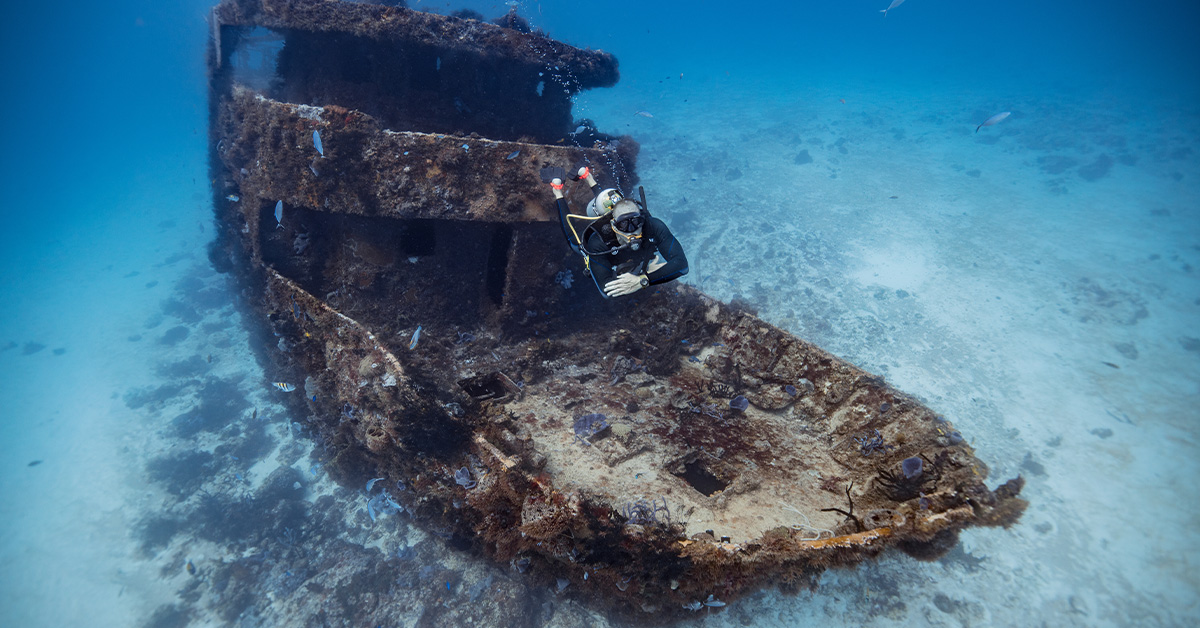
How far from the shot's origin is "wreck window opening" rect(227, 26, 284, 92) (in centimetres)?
841

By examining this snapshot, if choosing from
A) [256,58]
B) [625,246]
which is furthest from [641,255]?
[256,58]

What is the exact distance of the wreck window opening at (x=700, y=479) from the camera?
4.66 meters

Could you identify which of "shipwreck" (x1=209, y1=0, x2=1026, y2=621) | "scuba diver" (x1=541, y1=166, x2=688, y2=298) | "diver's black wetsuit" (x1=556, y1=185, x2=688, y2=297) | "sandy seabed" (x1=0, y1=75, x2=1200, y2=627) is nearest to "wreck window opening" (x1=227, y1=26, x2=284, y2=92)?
"shipwreck" (x1=209, y1=0, x2=1026, y2=621)

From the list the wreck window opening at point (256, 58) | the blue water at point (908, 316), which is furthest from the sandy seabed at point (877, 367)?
the wreck window opening at point (256, 58)

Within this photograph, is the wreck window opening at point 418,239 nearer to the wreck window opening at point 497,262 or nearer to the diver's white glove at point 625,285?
the wreck window opening at point 497,262

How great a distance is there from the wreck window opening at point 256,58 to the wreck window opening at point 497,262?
252 inches

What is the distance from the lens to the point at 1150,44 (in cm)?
4509

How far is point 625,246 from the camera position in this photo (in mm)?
4438

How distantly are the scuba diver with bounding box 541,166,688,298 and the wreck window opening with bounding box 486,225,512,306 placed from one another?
1.98 meters

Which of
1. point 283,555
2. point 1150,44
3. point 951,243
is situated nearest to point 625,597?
point 283,555

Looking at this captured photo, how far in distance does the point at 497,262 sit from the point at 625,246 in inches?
117

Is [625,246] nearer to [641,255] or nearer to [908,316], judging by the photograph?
[641,255]

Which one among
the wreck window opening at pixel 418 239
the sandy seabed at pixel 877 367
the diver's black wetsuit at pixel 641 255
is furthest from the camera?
the sandy seabed at pixel 877 367

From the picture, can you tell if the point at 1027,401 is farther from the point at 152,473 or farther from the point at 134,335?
the point at 134,335
